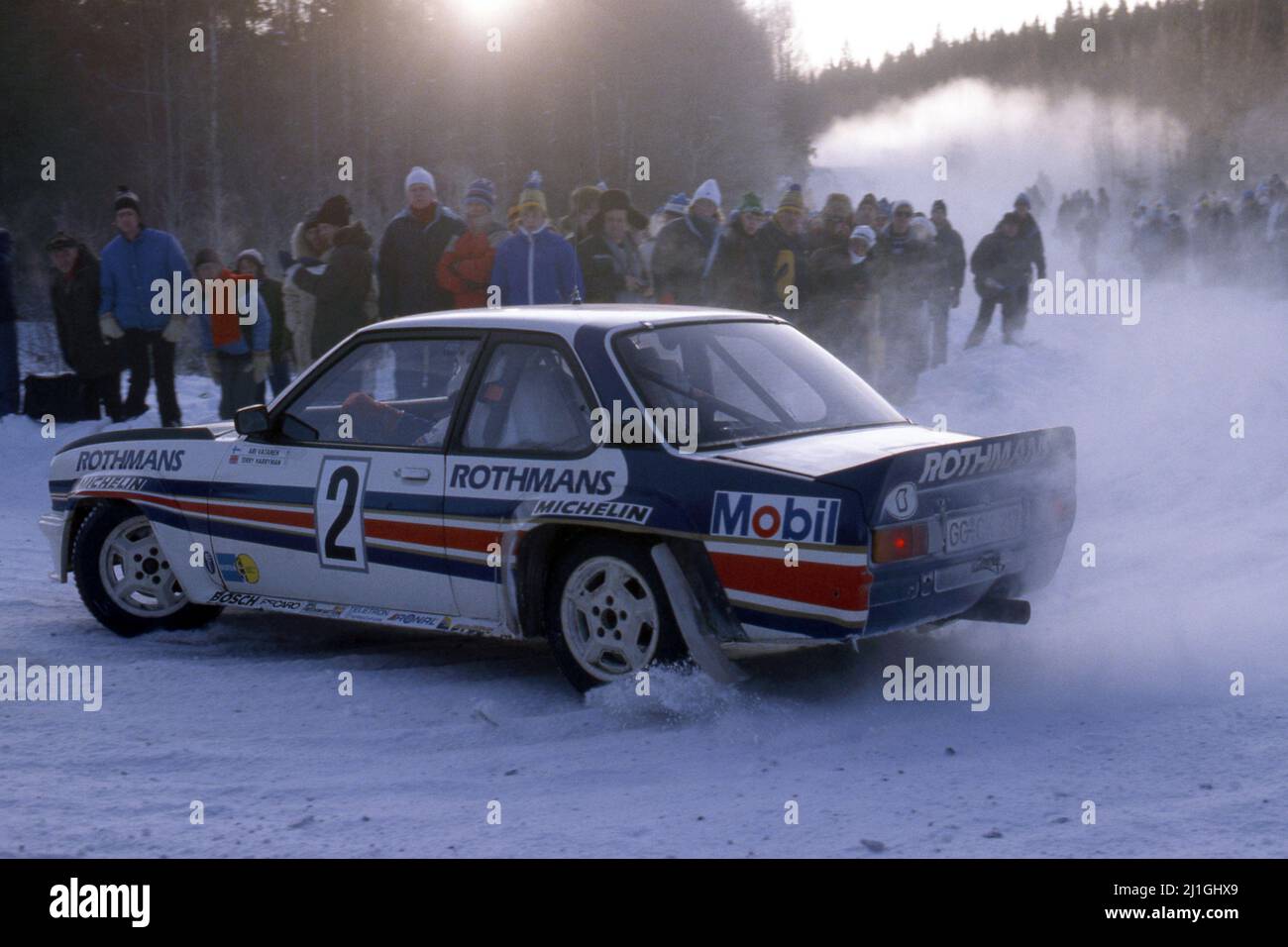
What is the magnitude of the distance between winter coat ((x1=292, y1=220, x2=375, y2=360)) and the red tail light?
6.69 meters

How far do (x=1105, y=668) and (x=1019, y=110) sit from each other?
110488 millimetres

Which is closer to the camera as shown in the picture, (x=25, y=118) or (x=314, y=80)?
(x=25, y=118)


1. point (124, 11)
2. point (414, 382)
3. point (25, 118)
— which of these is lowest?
point (414, 382)

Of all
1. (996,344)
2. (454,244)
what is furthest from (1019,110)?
(454,244)

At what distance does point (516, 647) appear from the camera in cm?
654

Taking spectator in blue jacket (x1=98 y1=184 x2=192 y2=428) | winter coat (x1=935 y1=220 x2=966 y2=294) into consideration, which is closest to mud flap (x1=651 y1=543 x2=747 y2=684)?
spectator in blue jacket (x1=98 y1=184 x2=192 y2=428)

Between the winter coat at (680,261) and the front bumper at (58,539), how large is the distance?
5.62 m

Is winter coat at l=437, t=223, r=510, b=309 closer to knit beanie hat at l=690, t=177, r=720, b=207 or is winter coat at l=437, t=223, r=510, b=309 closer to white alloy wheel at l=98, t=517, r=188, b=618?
knit beanie hat at l=690, t=177, r=720, b=207

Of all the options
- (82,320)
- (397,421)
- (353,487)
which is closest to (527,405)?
(397,421)

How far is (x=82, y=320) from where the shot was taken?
12.6 meters

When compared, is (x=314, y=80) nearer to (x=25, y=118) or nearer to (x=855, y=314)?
(x=25, y=118)

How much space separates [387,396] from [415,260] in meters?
4.83

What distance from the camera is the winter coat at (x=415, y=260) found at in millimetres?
10922

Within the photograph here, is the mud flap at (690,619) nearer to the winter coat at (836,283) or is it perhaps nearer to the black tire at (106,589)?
the black tire at (106,589)
